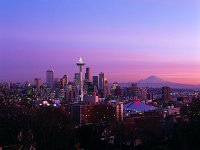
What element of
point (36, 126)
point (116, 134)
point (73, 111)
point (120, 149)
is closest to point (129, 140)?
point (116, 134)

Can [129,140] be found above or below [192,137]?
below

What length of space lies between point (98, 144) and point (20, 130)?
2.99 meters

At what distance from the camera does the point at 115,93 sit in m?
50.5

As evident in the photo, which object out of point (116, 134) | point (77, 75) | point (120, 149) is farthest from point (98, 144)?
point (77, 75)

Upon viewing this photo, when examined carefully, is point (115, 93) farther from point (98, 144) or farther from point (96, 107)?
point (98, 144)

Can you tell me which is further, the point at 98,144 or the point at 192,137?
the point at 98,144

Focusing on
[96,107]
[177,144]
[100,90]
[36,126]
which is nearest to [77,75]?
[100,90]

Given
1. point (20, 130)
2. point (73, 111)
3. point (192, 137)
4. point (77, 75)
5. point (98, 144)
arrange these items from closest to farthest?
1. point (192, 137)
2. point (98, 144)
3. point (20, 130)
4. point (73, 111)
5. point (77, 75)

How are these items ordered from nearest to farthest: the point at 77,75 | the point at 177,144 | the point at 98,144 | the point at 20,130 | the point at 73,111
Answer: the point at 177,144 < the point at 98,144 < the point at 20,130 < the point at 73,111 < the point at 77,75

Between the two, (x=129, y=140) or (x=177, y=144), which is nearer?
(x=177, y=144)

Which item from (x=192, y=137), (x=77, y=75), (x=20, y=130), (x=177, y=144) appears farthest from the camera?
(x=77, y=75)

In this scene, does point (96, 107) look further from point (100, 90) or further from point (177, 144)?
point (100, 90)

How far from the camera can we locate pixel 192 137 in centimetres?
802

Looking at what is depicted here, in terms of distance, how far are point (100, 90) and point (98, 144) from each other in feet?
135
